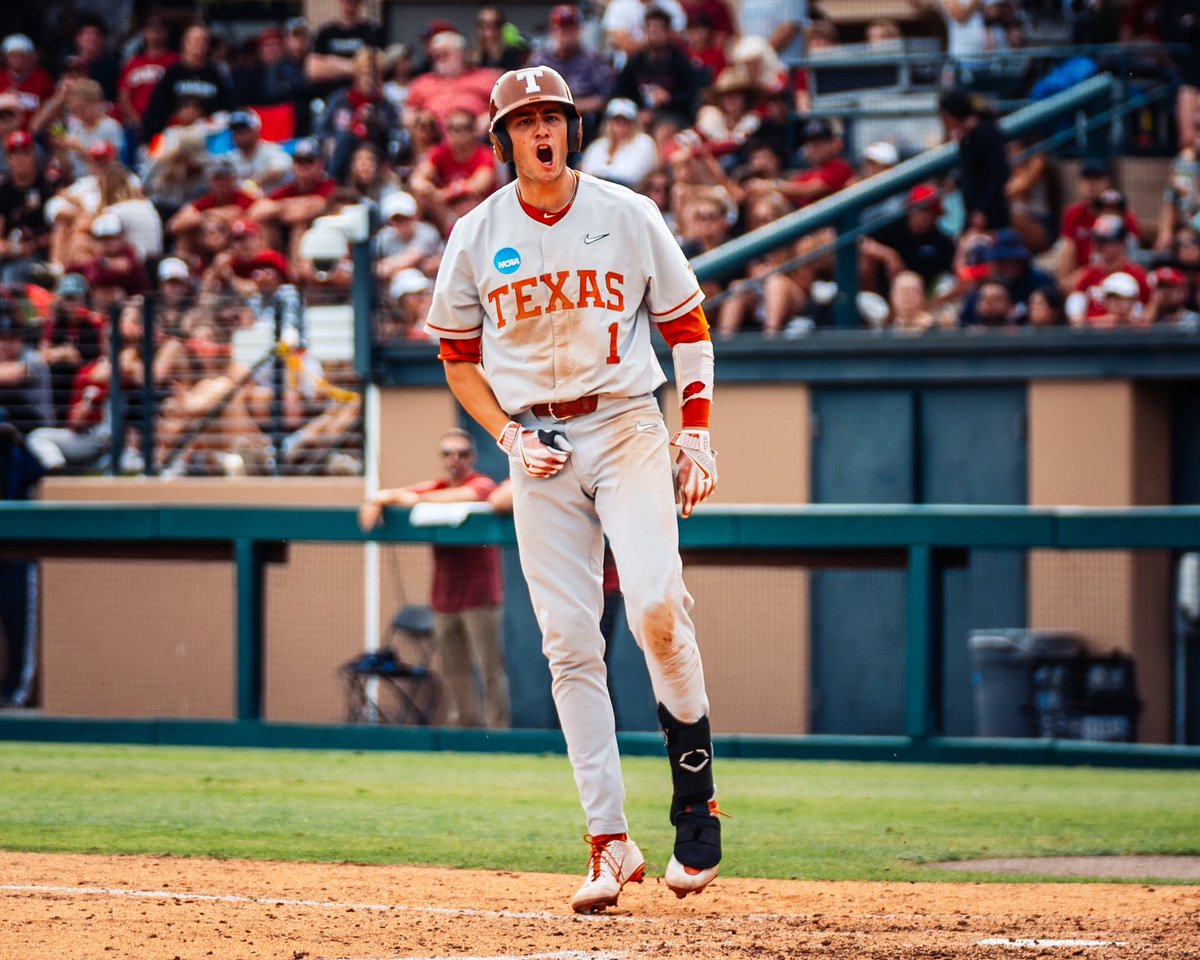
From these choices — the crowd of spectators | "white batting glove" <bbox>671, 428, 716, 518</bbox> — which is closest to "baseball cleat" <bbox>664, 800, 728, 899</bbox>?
"white batting glove" <bbox>671, 428, 716, 518</bbox>

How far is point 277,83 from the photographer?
17.1m

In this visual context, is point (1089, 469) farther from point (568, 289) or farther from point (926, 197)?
point (568, 289)

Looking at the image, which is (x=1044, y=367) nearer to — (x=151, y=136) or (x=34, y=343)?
(x=34, y=343)

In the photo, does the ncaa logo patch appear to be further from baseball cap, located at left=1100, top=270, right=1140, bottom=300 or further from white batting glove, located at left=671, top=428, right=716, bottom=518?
baseball cap, located at left=1100, top=270, right=1140, bottom=300

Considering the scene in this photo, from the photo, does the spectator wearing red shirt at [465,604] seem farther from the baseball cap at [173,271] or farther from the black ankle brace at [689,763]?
the black ankle brace at [689,763]

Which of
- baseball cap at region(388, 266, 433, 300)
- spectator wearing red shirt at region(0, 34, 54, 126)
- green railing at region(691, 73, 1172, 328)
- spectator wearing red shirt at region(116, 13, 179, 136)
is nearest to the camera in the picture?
green railing at region(691, 73, 1172, 328)

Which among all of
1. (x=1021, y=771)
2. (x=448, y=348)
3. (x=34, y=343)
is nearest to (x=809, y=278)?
(x=1021, y=771)

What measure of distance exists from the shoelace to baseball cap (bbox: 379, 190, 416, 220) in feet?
30.6

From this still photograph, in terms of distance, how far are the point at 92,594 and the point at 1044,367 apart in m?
6.40

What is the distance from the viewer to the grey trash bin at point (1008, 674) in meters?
10.8

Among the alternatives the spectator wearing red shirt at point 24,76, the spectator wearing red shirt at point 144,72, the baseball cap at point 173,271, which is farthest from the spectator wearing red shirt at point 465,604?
the spectator wearing red shirt at point 24,76

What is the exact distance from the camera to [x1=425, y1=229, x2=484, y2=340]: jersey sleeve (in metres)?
4.99

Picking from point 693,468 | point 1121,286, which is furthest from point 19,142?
point 693,468

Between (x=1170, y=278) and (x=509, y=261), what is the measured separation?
8.10m
